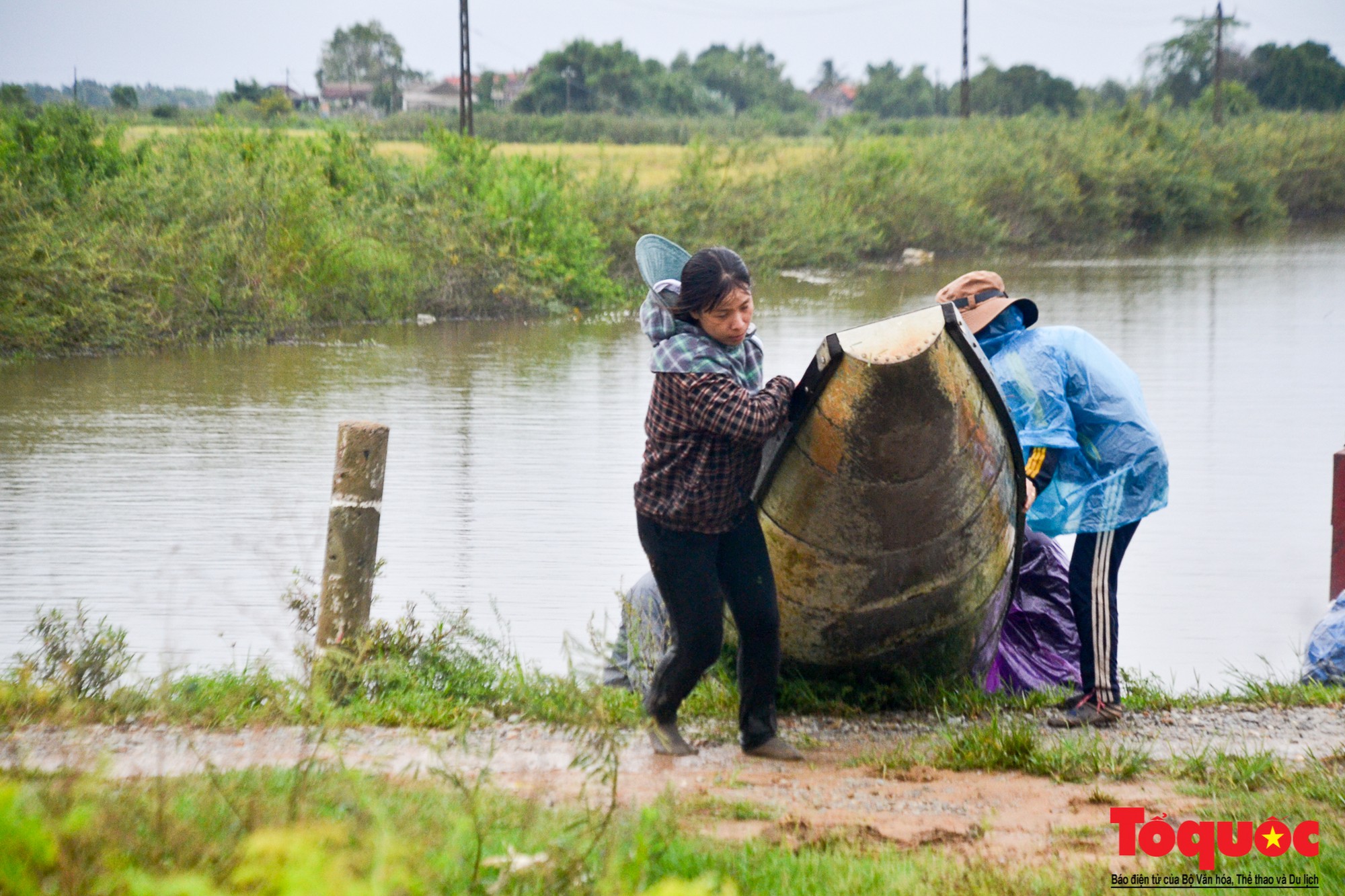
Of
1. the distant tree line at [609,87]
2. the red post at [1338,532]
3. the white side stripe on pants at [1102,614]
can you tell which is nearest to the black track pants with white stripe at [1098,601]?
the white side stripe on pants at [1102,614]

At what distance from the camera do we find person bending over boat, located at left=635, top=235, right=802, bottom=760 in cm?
414

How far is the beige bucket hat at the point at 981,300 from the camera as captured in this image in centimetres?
502

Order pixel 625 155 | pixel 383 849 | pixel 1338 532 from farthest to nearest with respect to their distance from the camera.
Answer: pixel 625 155
pixel 1338 532
pixel 383 849

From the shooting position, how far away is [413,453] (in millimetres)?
11234

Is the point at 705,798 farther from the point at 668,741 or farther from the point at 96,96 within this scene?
the point at 96,96

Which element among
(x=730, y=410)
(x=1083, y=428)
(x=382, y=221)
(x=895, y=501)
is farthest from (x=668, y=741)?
(x=382, y=221)

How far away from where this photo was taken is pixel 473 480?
34.0 ft

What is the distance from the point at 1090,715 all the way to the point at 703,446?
2.01m

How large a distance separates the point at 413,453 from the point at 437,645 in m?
5.66

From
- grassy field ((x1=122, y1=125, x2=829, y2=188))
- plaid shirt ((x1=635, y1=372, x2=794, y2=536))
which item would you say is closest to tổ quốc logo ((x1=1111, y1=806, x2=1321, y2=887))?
plaid shirt ((x1=635, y1=372, x2=794, y2=536))

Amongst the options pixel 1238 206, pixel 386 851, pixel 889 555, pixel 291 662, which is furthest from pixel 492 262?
pixel 1238 206

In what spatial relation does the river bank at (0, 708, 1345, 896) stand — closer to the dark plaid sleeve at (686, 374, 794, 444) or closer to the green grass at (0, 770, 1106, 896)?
the green grass at (0, 770, 1106, 896)

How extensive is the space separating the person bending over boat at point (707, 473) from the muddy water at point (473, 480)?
1.55 meters

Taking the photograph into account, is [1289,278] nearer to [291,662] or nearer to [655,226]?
[655,226]
